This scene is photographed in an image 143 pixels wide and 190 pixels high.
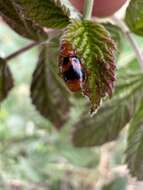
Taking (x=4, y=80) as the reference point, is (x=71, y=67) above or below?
above

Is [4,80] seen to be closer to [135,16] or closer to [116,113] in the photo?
[116,113]

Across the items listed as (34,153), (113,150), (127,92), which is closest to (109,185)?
(113,150)

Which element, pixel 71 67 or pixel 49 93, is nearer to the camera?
pixel 71 67

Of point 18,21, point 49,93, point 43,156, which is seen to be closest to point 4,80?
point 49,93

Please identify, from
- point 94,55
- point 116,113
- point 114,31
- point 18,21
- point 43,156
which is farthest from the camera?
point 43,156

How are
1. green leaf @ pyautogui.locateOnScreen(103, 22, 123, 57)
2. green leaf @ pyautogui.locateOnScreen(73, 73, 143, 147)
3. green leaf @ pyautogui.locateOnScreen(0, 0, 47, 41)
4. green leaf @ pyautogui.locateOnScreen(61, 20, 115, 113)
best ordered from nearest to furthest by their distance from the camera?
green leaf @ pyautogui.locateOnScreen(61, 20, 115, 113)
green leaf @ pyautogui.locateOnScreen(0, 0, 47, 41)
green leaf @ pyautogui.locateOnScreen(103, 22, 123, 57)
green leaf @ pyautogui.locateOnScreen(73, 73, 143, 147)

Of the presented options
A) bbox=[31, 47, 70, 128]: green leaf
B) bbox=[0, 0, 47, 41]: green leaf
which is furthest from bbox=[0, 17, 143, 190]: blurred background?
bbox=[0, 0, 47, 41]: green leaf

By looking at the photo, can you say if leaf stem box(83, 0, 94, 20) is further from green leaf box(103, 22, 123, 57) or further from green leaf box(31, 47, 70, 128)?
green leaf box(31, 47, 70, 128)

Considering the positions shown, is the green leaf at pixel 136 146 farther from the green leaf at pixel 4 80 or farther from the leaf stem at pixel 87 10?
the leaf stem at pixel 87 10
